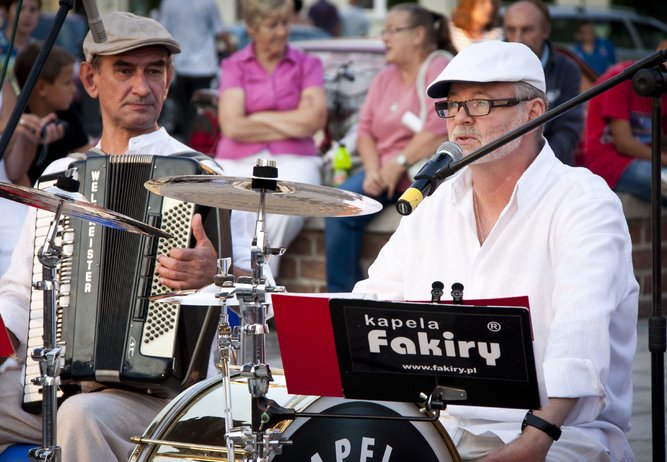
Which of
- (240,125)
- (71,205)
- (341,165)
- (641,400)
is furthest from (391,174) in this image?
(71,205)

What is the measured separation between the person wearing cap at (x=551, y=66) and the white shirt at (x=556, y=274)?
3346 mm

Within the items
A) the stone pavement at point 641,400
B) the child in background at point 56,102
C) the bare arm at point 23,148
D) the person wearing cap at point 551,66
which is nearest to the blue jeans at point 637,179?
the person wearing cap at point 551,66

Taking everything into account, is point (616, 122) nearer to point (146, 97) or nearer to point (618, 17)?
point (146, 97)

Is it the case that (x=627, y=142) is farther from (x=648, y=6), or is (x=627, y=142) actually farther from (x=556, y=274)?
(x=648, y=6)

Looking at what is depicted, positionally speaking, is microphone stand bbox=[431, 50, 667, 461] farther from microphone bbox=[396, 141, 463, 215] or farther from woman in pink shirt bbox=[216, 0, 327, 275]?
woman in pink shirt bbox=[216, 0, 327, 275]

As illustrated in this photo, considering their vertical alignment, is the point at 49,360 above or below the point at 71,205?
below

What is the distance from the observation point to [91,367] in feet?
12.5

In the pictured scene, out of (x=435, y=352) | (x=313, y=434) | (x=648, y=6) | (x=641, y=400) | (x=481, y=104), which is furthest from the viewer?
(x=648, y=6)

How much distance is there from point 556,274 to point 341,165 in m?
4.19

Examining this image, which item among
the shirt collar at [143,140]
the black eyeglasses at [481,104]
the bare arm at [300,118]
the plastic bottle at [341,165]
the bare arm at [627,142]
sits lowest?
the black eyeglasses at [481,104]

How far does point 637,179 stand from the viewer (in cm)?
702

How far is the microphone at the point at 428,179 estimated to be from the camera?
2.73 meters

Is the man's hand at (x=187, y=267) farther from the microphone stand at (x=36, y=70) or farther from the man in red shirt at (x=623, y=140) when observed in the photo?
the man in red shirt at (x=623, y=140)

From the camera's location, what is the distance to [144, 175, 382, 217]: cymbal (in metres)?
3.13
